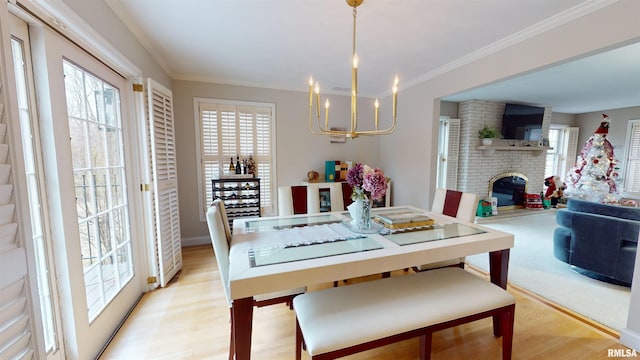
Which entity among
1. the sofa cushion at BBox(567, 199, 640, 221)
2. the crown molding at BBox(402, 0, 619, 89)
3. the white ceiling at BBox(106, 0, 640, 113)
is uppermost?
→ the white ceiling at BBox(106, 0, 640, 113)

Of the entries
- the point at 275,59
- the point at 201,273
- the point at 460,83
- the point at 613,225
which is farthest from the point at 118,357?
the point at 613,225

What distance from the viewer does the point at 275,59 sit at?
273 cm

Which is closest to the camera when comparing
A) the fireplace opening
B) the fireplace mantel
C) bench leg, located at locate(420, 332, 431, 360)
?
bench leg, located at locate(420, 332, 431, 360)

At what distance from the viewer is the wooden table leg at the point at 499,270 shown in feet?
5.76

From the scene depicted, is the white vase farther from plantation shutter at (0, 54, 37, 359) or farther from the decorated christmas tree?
the decorated christmas tree

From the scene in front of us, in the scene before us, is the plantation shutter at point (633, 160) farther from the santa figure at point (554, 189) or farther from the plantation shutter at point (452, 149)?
the plantation shutter at point (452, 149)

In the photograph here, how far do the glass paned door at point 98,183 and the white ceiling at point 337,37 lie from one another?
640 millimetres

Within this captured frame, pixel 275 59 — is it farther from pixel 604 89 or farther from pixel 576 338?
pixel 604 89

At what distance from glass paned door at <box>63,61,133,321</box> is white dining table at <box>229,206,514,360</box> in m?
0.93

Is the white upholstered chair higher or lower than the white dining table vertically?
higher

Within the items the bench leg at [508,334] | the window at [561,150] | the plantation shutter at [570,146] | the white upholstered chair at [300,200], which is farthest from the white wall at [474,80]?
the plantation shutter at [570,146]

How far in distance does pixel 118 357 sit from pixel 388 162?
388cm

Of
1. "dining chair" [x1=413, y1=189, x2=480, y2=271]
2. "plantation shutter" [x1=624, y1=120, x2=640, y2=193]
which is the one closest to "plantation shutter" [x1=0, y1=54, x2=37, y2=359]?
"dining chair" [x1=413, y1=189, x2=480, y2=271]

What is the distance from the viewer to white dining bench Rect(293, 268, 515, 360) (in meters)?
1.16
